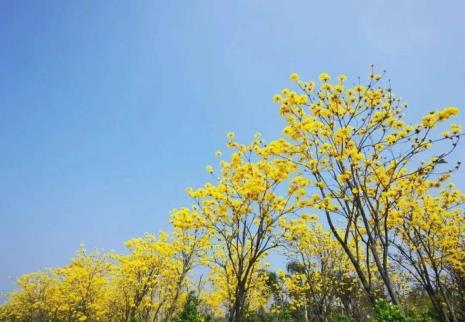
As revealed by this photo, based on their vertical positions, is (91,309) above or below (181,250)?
below

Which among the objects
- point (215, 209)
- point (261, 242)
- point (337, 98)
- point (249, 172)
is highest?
point (337, 98)

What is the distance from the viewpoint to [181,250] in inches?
679

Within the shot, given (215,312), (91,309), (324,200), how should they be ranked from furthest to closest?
(215,312) < (91,309) < (324,200)

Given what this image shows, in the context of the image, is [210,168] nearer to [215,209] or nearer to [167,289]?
[215,209]

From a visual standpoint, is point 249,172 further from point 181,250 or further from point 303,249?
point 303,249

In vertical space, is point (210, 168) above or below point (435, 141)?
above

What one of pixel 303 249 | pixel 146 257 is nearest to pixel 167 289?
pixel 146 257

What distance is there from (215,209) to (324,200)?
11.3 feet

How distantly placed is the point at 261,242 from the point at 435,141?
5137 millimetres

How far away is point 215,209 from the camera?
397 inches

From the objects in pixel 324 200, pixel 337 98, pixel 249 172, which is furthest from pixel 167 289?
pixel 337 98

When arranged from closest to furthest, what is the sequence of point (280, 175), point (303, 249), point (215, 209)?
point (280, 175) < point (215, 209) < point (303, 249)

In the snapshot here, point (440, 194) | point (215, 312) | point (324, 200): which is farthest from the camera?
point (215, 312)

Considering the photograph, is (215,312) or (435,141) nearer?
(435,141)
